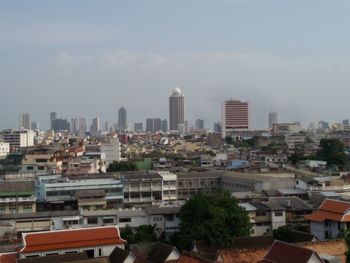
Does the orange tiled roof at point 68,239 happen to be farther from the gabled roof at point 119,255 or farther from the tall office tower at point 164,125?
the tall office tower at point 164,125

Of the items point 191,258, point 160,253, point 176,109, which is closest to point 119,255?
point 160,253

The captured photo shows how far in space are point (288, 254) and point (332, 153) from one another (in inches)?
1530

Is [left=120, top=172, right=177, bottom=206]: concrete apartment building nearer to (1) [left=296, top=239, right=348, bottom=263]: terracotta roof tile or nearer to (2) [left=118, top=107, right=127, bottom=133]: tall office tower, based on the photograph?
(1) [left=296, top=239, right=348, bottom=263]: terracotta roof tile

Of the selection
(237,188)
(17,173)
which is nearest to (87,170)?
(17,173)

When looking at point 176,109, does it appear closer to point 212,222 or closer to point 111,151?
point 111,151

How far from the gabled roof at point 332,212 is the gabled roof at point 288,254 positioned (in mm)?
6433

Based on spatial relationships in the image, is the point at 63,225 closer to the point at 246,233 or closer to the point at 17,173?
the point at 246,233

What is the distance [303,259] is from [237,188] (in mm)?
19383

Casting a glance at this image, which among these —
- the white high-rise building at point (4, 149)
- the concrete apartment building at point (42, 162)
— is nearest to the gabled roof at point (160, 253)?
the concrete apartment building at point (42, 162)

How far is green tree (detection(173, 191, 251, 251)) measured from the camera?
18953 mm

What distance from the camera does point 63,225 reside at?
22.3 m

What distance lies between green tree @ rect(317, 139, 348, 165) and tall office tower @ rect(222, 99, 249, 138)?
50258mm

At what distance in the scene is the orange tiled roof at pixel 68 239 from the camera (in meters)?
16.5

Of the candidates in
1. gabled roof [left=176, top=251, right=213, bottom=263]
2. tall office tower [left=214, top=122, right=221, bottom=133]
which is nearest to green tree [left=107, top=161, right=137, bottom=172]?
gabled roof [left=176, top=251, right=213, bottom=263]
